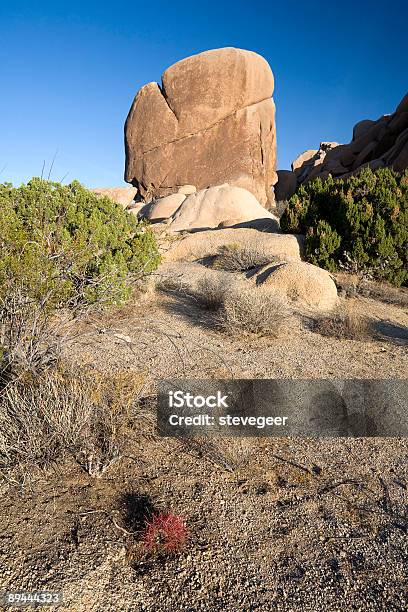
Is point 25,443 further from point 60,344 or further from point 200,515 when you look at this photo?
point 200,515

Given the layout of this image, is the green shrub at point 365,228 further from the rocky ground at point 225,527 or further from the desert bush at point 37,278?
the rocky ground at point 225,527

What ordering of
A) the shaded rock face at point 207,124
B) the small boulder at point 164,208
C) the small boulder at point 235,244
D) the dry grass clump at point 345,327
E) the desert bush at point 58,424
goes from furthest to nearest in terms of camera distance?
the shaded rock face at point 207,124 → the small boulder at point 164,208 → the small boulder at point 235,244 → the dry grass clump at point 345,327 → the desert bush at point 58,424

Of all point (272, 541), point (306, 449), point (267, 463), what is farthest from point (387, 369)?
point (272, 541)

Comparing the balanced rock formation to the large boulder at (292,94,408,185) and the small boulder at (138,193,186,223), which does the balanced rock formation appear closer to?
the small boulder at (138,193,186,223)

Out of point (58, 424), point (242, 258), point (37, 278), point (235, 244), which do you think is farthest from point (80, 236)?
point (235, 244)

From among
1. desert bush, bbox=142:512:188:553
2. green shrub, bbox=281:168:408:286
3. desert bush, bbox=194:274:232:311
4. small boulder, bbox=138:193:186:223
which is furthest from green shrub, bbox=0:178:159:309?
small boulder, bbox=138:193:186:223

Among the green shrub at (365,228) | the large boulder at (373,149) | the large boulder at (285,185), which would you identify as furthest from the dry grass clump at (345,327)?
the large boulder at (285,185)

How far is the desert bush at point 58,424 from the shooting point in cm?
290

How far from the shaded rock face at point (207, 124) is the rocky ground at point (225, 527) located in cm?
2645

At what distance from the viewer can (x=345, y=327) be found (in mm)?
6406

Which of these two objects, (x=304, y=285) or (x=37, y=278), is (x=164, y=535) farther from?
(x=304, y=285)

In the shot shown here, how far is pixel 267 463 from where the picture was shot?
3350mm

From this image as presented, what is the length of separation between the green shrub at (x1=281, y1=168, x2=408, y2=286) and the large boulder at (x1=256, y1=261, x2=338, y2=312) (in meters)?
2.09

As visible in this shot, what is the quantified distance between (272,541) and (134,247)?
16.5ft
